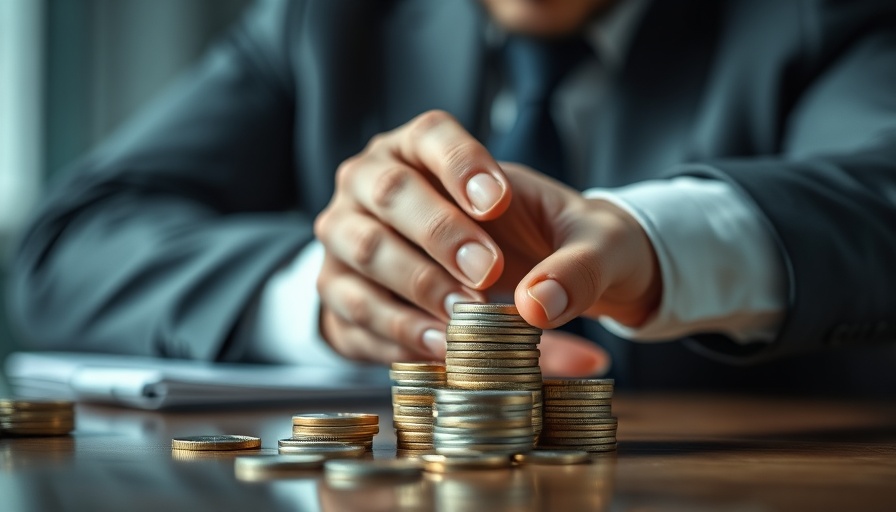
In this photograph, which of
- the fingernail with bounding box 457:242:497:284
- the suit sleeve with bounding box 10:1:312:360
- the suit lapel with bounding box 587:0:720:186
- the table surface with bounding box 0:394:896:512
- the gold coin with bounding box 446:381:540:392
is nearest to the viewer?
the table surface with bounding box 0:394:896:512

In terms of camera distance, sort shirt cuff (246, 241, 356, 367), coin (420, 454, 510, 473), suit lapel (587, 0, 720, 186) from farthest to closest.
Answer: suit lapel (587, 0, 720, 186) → shirt cuff (246, 241, 356, 367) → coin (420, 454, 510, 473)

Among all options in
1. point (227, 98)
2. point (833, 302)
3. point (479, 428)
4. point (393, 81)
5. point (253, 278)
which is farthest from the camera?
point (227, 98)

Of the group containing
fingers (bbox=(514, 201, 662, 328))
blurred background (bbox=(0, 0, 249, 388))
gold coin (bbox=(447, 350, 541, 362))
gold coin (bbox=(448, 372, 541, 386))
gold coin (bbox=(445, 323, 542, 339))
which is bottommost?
gold coin (bbox=(448, 372, 541, 386))

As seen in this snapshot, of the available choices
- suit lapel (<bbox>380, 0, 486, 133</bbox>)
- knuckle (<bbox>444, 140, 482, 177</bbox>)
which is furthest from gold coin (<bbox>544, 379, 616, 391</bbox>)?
suit lapel (<bbox>380, 0, 486, 133</bbox>)

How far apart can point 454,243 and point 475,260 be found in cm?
3

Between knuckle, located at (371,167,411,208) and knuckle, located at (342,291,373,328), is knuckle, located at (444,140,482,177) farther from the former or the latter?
knuckle, located at (342,291,373,328)

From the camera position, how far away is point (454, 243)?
2.97 feet

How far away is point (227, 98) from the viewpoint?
2.13 m

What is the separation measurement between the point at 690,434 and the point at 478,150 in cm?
31

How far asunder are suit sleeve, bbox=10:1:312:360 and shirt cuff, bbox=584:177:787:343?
0.67m

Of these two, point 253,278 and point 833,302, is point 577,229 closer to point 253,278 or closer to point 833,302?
point 833,302

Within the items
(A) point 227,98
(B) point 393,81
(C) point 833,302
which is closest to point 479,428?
(C) point 833,302

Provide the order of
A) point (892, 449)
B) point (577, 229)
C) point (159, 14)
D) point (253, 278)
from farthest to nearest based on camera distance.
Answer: point (159, 14) < point (253, 278) < point (577, 229) < point (892, 449)

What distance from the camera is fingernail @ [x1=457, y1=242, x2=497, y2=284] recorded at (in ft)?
2.85
